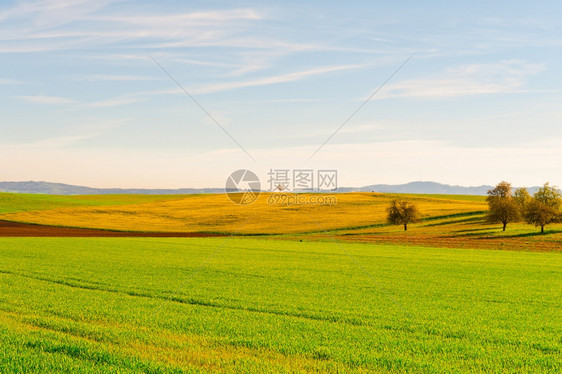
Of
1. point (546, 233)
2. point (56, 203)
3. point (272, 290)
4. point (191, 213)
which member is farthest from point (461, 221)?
point (56, 203)

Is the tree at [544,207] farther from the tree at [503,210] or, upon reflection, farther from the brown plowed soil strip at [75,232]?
the brown plowed soil strip at [75,232]

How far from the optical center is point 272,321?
13.0 meters

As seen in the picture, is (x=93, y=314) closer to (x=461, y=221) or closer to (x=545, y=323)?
(x=545, y=323)

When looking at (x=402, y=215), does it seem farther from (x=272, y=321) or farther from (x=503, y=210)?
Answer: (x=272, y=321)

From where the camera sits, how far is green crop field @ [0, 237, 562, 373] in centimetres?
954

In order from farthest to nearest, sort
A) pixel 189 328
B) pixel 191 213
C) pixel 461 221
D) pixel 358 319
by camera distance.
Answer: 1. pixel 191 213
2. pixel 461 221
3. pixel 358 319
4. pixel 189 328

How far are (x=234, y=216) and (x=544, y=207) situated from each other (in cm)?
5273

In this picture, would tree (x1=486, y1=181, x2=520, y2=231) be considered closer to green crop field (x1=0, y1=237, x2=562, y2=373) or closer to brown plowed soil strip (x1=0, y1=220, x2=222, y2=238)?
brown plowed soil strip (x1=0, y1=220, x2=222, y2=238)

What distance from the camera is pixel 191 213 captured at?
95875 millimetres

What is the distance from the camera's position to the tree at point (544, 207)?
6581cm

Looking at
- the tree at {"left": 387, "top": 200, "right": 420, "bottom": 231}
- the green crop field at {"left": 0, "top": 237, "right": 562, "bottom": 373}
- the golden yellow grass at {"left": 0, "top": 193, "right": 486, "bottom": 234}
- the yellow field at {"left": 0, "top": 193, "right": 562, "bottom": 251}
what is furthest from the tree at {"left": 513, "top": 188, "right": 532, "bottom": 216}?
the green crop field at {"left": 0, "top": 237, "right": 562, "bottom": 373}

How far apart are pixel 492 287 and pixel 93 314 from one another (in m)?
17.2

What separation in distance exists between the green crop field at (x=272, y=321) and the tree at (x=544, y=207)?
152ft

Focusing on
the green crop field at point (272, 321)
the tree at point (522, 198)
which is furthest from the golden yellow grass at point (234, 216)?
the green crop field at point (272, 321)
